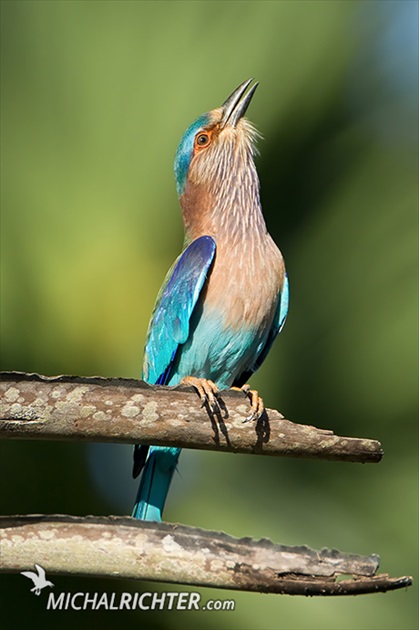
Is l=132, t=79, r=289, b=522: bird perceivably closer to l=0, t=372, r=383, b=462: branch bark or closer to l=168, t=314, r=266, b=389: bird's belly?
l=168, t=314, r=266, b=389: bird's belly

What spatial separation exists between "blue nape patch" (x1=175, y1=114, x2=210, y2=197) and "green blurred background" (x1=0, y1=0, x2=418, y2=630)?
1.42 feet

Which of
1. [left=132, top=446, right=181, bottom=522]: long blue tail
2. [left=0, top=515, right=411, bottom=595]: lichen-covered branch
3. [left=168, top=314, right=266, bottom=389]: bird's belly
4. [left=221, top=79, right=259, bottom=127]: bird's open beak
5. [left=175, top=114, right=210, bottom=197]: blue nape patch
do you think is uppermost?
[left=221, top=79, right=259, bottom=127]: bird's open beak

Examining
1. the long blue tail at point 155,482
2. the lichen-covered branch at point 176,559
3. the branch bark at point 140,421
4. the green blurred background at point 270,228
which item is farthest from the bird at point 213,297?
the lichen-covered branch at point 176,559

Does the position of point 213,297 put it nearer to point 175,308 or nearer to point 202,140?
point 175,308

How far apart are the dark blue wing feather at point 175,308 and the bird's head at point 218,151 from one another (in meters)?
0.39

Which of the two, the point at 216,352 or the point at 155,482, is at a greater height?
the point at 216,352

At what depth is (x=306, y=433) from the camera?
7.63 ft

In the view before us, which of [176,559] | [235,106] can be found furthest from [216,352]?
[176,559]

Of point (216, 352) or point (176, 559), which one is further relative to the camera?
point (216, 352)

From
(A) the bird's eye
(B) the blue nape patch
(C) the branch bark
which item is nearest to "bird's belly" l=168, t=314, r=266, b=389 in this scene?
→ (B) the blue nape patch

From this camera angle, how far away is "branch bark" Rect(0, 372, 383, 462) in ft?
7.05

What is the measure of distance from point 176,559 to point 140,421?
1.16 feet

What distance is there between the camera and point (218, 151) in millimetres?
3896

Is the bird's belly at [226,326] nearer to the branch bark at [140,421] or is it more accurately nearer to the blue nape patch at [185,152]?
the blue nape patch at [185,152]
